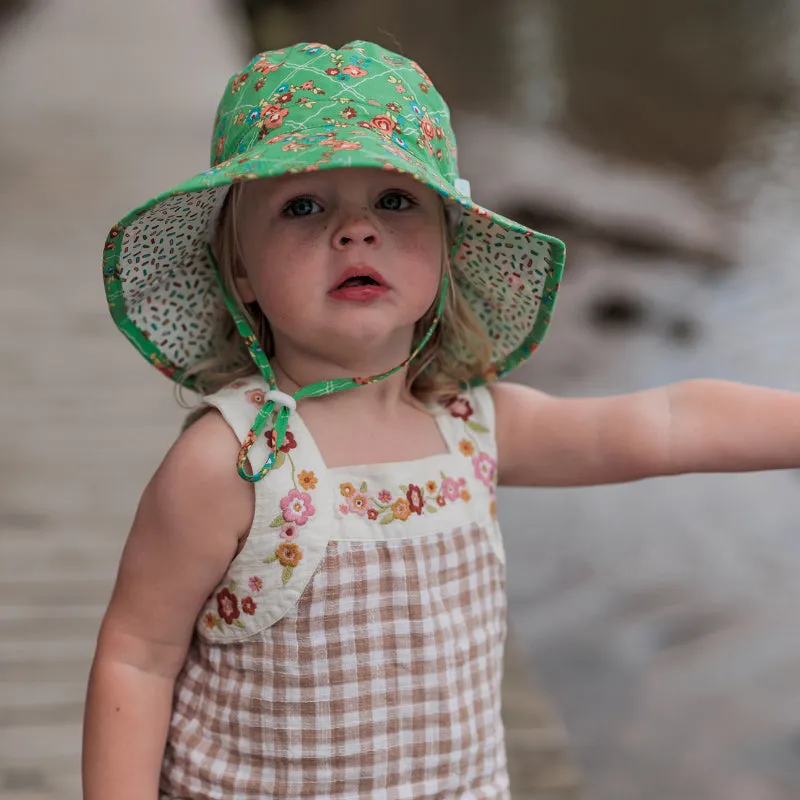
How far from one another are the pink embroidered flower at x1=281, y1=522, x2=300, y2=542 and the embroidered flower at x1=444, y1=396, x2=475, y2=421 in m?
0.24

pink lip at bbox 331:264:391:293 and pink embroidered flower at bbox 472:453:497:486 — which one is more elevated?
pink lip at bbox 331:264:391:293

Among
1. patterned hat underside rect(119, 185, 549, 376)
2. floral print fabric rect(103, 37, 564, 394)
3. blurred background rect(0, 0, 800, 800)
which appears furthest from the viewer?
blurred background rect(0, 0, 800, 800)

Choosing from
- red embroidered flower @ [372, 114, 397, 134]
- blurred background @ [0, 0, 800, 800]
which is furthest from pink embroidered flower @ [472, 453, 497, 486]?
blurred background @ [0, 0, 800, 800]

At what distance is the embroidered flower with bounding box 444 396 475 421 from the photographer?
1.20 metres

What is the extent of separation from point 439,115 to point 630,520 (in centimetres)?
180

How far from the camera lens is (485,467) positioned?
1.18 metres

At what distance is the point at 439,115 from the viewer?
1.11 meters

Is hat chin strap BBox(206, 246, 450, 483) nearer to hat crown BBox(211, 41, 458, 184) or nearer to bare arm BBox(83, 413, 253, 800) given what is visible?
bare arm BBox(83, 413, 253, 800)

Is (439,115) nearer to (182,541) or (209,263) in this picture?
(209,263)

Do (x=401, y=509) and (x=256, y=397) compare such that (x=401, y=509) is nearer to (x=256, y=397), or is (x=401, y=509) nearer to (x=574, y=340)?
(x=256, y=397)

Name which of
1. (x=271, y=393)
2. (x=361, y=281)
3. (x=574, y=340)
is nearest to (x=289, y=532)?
(x=271, y=393)

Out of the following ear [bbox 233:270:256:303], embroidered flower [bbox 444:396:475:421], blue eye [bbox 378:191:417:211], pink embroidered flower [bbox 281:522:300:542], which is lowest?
pink embroidered flower [bbox 281:522:300:542]

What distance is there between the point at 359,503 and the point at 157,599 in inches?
8.1

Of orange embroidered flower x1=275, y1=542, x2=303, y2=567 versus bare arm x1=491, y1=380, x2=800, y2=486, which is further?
bare arm x1=491, y1=380, x2=800, y2=486
